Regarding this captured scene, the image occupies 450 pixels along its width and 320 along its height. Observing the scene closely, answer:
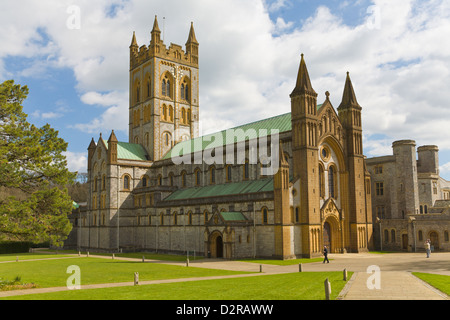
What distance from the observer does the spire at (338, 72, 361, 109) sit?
54.7 meters

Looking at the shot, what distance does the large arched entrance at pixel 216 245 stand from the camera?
48.1 metres

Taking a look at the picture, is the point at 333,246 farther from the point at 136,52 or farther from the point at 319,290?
the point at 136,52

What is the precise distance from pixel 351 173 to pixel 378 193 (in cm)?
1366

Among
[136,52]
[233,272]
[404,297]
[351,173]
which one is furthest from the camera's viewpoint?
[136,52]

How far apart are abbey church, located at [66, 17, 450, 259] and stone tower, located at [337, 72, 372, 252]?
0.42ft

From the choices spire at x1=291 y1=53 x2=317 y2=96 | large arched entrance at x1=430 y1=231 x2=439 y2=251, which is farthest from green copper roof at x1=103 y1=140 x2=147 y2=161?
large arched entrance at x1=430 y1=231 x2=439 y2=251

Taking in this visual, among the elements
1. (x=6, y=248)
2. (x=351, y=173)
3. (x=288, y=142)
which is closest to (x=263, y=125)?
(x=288, y=142)

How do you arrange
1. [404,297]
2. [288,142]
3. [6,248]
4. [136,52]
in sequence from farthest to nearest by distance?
[136,52] < [6,248] < [288,142] < [404,297]

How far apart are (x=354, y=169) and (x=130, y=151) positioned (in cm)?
3700

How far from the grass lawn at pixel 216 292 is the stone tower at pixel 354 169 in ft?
94.7

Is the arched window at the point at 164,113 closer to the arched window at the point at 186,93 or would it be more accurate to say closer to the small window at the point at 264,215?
the arched window at the point at 186,93

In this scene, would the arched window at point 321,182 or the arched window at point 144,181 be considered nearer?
the arched window at point 321,182

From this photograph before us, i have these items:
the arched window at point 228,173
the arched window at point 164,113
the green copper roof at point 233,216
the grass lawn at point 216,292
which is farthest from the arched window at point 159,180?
the grass lawn at point 216,292

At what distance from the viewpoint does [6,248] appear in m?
68.2
